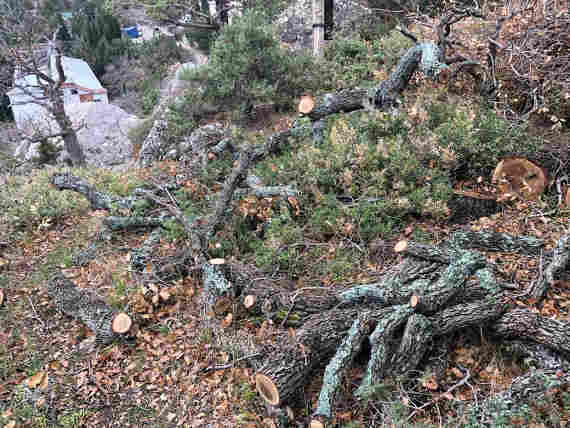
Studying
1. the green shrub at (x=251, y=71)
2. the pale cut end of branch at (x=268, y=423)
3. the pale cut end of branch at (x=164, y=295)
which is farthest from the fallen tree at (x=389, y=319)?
the green shrub at (x=251, y=71)

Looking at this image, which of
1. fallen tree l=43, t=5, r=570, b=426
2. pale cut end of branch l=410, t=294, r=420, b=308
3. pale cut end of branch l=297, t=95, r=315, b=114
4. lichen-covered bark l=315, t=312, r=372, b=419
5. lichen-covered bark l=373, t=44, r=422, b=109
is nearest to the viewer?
lichen-covered bark l=315, t=312, r=372, b=419

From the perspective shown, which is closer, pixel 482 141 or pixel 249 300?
pixel 249 300

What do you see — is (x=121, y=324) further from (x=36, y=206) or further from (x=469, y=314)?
(x=36, y=206)

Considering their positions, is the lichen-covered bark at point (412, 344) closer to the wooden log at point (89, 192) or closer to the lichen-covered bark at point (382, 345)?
the lichen-covered bark at point (382, 345)

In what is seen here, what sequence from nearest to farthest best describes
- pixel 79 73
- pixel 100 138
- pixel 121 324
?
1. pixel 121 324
2. pixel 100 138
3. pixel 79 73

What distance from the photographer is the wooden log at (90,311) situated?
171 inches

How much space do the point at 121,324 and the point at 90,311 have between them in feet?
1.77

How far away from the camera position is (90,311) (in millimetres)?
4559

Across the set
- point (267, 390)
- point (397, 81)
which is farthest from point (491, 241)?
point (397, 81)

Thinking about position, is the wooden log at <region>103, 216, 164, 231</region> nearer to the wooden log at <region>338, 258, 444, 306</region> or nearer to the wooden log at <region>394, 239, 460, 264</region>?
the wooden log at <region>338, 258, 444, 306</region>

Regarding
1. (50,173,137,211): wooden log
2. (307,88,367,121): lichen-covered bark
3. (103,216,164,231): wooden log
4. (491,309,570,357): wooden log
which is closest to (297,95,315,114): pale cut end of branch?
(307,88,367,121): lichen-covered bark

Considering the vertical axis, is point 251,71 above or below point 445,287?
above

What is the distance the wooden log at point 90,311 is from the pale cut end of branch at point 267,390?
1834 millimetres

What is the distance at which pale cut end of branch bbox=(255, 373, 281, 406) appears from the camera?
3.17 m
